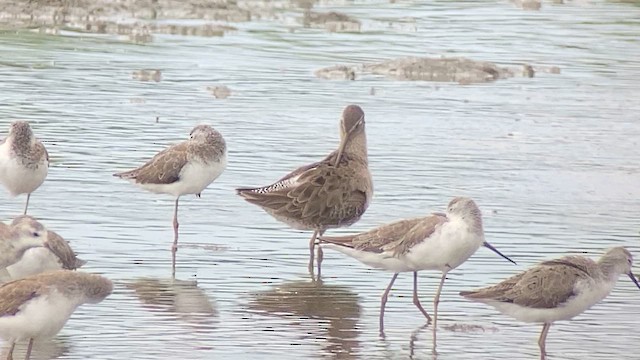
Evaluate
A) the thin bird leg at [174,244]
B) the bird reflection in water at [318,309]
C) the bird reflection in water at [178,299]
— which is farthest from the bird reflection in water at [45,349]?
the thin bird leg at [174,244]

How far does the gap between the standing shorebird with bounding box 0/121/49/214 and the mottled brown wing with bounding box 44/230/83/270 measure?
2.31m

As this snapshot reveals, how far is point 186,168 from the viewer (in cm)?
1388

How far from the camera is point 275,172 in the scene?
51.4ft

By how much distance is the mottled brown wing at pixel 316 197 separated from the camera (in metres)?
12.8

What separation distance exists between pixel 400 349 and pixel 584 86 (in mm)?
11428

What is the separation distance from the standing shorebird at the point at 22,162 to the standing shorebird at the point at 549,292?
4.77 meters

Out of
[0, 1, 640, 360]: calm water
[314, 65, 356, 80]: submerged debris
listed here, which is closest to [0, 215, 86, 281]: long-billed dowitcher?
[0, 1, 640, 360]: calm water

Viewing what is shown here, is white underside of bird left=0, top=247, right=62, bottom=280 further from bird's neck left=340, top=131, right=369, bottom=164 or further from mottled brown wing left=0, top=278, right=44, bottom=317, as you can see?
bird's neck left=340, top=131, right=369, bottom=164

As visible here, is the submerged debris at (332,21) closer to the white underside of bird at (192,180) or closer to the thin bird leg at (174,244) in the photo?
the white underside of bird at (192,180)

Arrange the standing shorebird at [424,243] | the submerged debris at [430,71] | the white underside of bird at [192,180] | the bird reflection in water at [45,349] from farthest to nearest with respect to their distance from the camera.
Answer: the submerged debris at [430,71] < the white underside of bird at [192,180] < the standing shorebird at [424,243] < the bird reflection in water at [45,349]

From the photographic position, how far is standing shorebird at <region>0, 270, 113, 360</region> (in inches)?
370

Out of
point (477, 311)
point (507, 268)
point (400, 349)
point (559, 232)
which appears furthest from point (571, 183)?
point (400, 349)

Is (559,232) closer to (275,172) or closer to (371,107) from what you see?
(275,172)

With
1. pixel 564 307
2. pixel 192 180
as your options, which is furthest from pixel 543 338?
pixel 192 180
